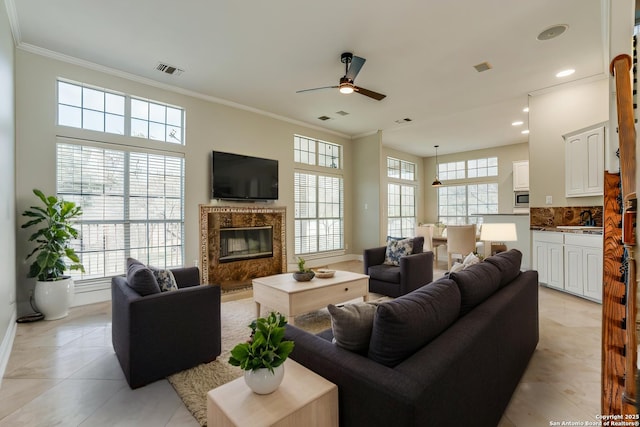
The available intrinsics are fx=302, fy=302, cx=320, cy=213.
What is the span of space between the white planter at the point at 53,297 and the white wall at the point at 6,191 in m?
0.24

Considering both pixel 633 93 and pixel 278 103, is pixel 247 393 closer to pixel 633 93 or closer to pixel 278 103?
pixel 633 93

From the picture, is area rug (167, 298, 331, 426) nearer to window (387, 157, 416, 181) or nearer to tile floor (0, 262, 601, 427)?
tile floor (0, 262, 601, 427)

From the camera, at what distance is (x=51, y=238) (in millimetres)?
3410

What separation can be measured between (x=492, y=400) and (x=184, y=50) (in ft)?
14.4

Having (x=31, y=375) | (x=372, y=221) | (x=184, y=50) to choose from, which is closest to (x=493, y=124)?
(x=372, y=221)

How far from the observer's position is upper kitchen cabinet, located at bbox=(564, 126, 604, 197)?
405 cm

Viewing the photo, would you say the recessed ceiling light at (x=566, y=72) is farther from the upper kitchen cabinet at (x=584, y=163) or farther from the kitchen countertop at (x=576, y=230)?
the kitchen countertop at (x=576, y=230)

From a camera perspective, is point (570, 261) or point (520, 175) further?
point (520, 175)

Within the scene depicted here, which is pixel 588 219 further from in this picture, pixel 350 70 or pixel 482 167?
pixel 482 167

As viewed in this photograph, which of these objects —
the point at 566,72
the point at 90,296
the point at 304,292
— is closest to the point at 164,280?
the point at 304,292

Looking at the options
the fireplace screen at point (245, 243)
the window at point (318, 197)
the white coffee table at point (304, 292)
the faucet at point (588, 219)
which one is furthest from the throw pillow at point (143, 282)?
the faucet at point (588, 219)

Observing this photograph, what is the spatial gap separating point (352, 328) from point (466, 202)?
9169 mm

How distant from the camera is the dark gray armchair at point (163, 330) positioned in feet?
6.73

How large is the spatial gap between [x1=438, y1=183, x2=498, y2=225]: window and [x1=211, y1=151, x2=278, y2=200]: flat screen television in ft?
20.1
